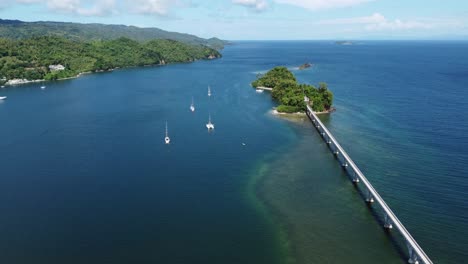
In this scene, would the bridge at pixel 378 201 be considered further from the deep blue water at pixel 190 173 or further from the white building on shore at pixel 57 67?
the white building on shore at pixel 57 67

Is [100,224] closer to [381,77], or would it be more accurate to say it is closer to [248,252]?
[248,252]

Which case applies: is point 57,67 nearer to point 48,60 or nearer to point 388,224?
point 48,60

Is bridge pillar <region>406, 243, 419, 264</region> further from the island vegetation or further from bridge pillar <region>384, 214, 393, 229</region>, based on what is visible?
the island vegetation

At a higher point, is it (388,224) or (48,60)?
(48,60)

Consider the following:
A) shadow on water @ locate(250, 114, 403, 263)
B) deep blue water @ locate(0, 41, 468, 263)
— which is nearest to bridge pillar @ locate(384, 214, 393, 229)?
shadow on water @ locate(250, 114, 403, 263)

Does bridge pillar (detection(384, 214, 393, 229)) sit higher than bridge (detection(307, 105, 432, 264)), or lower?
lower

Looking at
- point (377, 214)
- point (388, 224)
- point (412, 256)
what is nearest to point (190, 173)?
point (377, 214)

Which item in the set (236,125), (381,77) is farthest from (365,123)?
(381,77)

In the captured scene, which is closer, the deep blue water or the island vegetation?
the deep blue water
